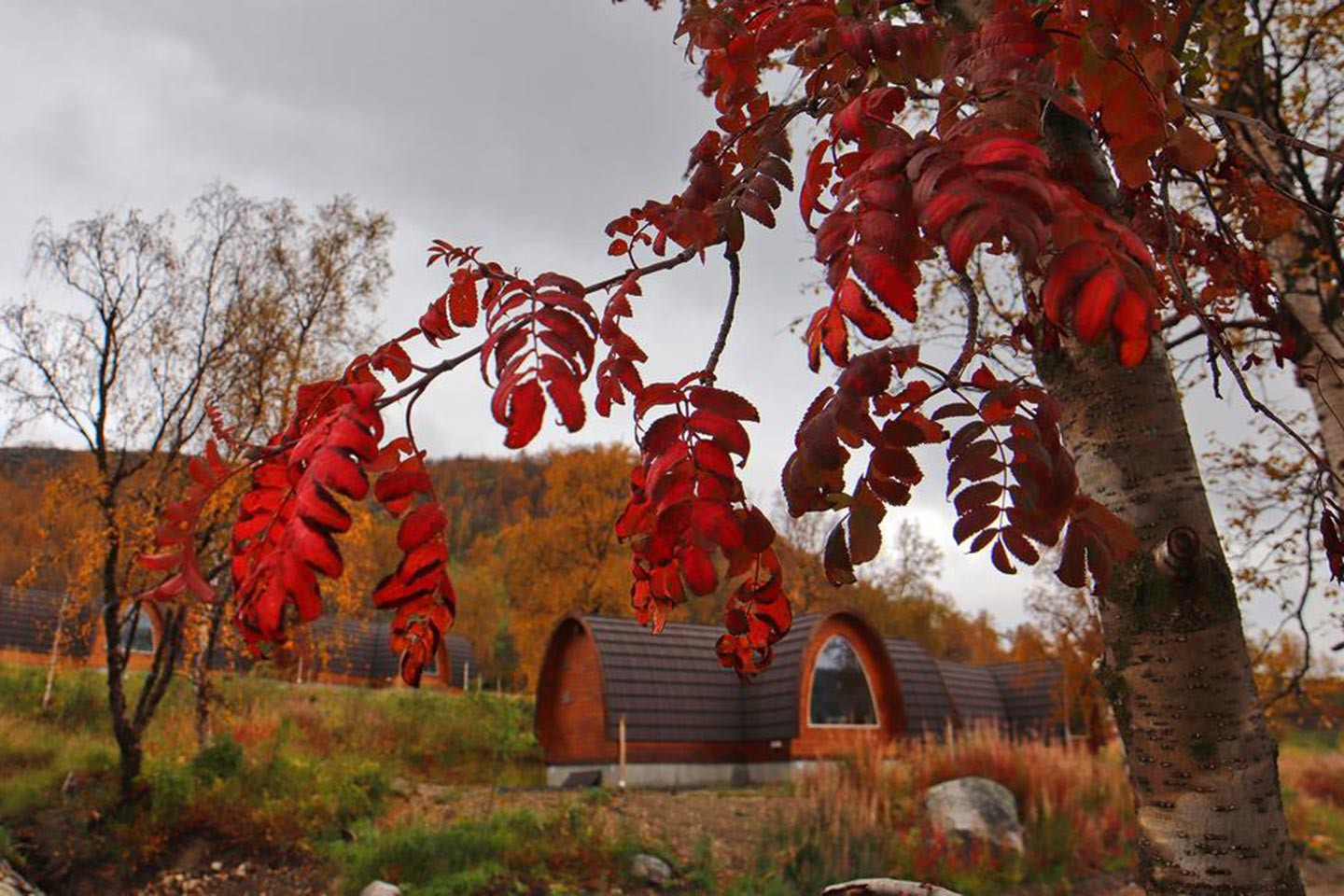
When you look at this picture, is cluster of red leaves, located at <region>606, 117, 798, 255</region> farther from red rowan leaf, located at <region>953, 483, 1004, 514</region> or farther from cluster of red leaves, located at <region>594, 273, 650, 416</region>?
red rowan leaf, located at <region>953, 483, 1004, 514</region>

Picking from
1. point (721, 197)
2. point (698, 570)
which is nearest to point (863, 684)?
point (721, 197)

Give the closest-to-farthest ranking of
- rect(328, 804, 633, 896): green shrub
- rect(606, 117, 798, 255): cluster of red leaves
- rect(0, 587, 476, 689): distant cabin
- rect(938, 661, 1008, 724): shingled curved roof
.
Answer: rect(606, 117, 798, 255): cluster of red leaves, rect(328, 804, 633, 896): green shrub, rect(0, 587, 476, 689): distant cabin, rect(938, 661, 1008, 724): shingled curved roof

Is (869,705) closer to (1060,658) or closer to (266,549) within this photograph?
(1060,658)

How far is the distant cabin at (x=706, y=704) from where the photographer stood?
50.8 ft

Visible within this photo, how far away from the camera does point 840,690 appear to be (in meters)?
17.3

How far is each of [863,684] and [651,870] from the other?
10.3 meters

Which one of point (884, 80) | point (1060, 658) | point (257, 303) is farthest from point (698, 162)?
point (1060, 658)

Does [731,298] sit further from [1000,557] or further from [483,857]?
[483,857]

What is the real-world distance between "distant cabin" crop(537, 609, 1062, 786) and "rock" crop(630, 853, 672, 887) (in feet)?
21.3

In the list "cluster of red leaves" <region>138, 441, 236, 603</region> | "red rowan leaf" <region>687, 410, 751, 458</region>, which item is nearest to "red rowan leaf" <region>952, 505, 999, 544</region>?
"red rowan leaf" <region>687, 410, 751, 458</region>

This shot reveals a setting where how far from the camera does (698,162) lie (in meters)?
1.94

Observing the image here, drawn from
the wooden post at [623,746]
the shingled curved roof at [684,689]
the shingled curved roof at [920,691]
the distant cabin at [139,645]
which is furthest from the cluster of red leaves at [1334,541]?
the distant cabin at [139,645]

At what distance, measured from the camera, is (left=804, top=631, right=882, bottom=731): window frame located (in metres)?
16.5

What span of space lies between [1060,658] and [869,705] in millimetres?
4895
